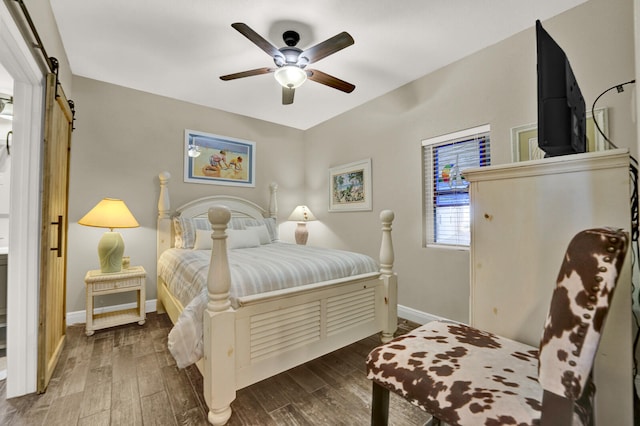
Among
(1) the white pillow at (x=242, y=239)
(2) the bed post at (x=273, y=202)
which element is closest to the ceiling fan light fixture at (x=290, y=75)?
(1) the white pillow at (x=242, y=239)

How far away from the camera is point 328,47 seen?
1.96 metres

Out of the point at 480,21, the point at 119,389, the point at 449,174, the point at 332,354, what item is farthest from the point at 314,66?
the point at 119,389

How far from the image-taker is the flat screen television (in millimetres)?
1062

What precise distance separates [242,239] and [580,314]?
9.49 feet

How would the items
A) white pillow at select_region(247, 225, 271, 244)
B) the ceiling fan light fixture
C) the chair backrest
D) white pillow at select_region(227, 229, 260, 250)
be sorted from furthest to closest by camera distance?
white pillow at select_region(247, 225, 271, 244) < white pillow at select_region(227, 229, 260, 250) < the ceiling fan light fixture < the chair backrest

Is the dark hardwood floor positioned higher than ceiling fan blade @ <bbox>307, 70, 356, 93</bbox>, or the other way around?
ceiling fan blade @ <bbox>307, 70, 356, 93</bbox>

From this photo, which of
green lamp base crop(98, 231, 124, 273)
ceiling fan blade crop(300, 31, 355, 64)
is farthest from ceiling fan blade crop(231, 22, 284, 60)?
green lamp base crop(98, 231, 124, 273)

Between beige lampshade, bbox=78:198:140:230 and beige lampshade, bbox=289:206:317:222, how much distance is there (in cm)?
200

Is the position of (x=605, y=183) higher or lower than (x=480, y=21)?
lower

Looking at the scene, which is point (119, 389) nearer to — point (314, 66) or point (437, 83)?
point (314, 66)

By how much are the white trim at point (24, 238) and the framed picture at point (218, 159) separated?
6.00 ft

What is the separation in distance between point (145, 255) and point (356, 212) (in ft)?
8.36

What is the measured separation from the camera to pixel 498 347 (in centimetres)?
101

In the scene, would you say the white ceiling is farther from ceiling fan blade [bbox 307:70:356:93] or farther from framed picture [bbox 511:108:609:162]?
framed picture [bbox 511:108:609:162]
